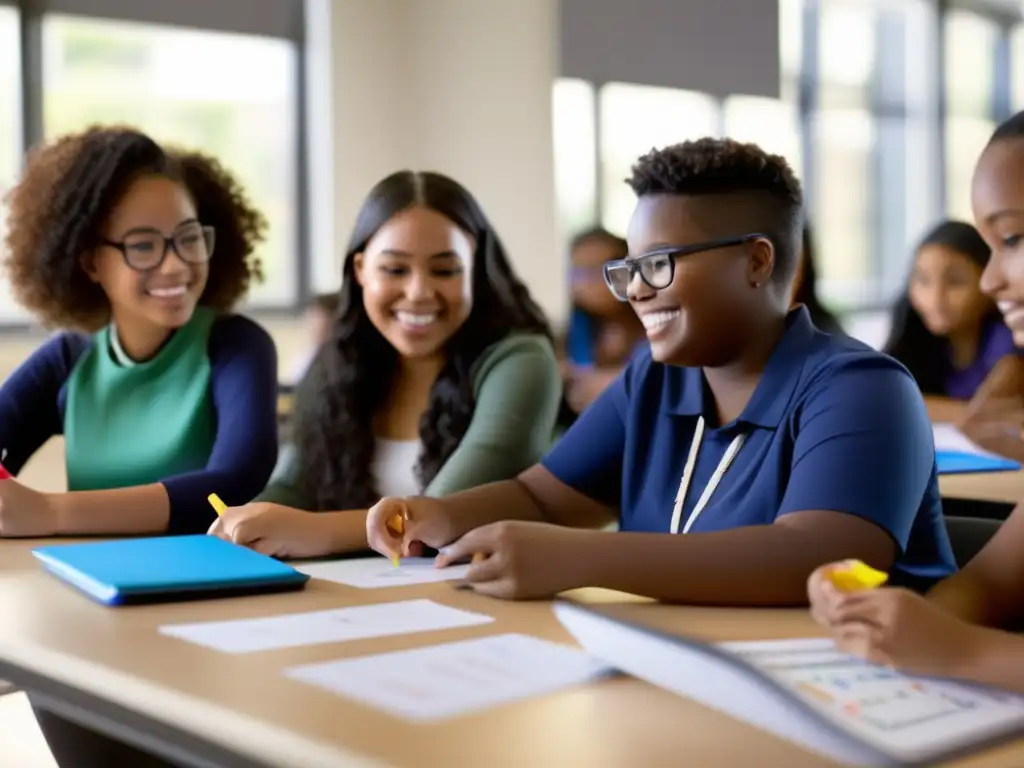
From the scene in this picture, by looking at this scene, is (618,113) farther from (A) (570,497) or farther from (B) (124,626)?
(B) (124,626)

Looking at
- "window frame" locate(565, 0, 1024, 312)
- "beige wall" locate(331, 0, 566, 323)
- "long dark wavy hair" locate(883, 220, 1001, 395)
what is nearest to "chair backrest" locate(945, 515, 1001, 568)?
"long dark wavy hair" locate(883, 220, 1001, 395)

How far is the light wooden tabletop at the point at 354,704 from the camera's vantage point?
0.92m

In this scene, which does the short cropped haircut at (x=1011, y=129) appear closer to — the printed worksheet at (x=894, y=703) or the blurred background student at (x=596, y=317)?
the printed worksheet at (x=894, y=703)

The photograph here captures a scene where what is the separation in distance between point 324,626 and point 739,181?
0.75m

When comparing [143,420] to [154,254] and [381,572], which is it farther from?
[381,572]

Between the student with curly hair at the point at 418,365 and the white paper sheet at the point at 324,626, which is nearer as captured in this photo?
the white paper sheet at the point at 324,626

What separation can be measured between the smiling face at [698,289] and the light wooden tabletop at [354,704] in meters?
0.35

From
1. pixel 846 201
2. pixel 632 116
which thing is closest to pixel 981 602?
pixel 632 116

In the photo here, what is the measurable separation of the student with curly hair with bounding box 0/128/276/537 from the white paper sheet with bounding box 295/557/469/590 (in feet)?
1.67

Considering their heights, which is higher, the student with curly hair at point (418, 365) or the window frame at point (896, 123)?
the window frame at point (896, 123)

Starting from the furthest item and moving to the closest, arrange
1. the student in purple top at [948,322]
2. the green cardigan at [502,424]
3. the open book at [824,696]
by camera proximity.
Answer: the student in purple top at [948,322] < the green cardigan at [502,424] < the open book at [824,696]

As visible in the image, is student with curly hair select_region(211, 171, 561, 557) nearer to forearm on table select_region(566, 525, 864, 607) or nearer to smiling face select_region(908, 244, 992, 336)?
forearm on table select_region(566, 525, 864, 607)

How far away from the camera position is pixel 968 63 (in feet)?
34.3

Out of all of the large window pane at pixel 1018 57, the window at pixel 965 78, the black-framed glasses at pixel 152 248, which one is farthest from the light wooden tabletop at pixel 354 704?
the large window pane at pixel 1018 57
